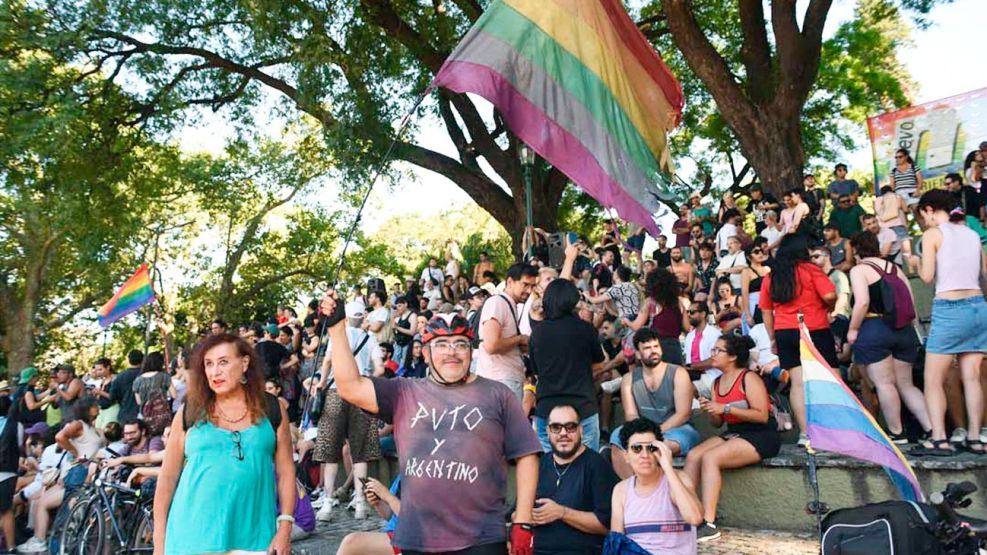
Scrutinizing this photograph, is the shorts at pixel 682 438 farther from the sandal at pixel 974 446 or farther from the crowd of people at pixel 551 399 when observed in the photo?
the sandal at pixel 974 446

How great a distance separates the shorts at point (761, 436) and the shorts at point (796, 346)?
0.63 m

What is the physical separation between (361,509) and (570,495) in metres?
4.01

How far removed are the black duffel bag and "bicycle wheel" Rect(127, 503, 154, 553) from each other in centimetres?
635

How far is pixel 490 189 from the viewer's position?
2061 cm

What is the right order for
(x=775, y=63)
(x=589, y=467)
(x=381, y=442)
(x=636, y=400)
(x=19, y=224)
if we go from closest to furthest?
(x=589, y=467) → (x=636, y=400) → (x=381, y=442) → (x=775, y=63) → (x=19, y=224)

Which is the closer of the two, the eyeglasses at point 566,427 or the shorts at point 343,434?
the eyeglasses at point 566,427

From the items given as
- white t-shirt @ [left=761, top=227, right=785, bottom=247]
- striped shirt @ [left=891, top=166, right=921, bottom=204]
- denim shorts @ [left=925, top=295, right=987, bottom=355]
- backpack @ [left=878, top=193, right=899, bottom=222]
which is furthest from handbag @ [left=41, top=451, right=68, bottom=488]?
striped shirt @ [left=891, top=166, right=921, bottom=204]

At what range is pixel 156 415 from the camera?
961cm

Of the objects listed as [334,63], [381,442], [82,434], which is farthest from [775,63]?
[82,434]

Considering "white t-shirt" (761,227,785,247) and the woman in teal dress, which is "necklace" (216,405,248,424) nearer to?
the woman in teal dress

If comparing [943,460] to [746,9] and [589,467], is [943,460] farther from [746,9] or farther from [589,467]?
[746,9]

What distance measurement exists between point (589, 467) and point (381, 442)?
492 centimetres

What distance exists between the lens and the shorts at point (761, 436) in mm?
7008

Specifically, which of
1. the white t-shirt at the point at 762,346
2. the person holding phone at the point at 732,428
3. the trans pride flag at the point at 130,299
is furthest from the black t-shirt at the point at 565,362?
the trans pride flag at the point at 130,299
